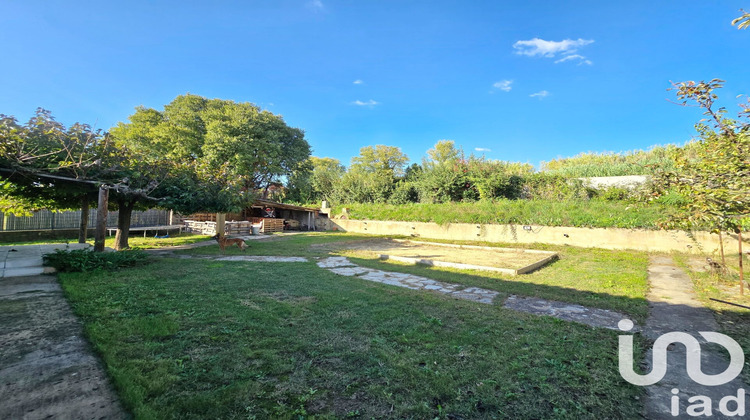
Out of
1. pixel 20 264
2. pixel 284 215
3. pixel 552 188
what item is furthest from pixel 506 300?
pixel 284 215

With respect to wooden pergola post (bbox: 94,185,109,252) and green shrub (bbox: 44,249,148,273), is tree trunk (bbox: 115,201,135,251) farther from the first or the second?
green shrub (bbox: 44,249,148,273)

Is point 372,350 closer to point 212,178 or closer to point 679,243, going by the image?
point 212,178

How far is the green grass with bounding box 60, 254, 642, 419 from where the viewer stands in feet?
6.93

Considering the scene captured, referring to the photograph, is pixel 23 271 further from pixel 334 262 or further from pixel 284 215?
pixel 284 215

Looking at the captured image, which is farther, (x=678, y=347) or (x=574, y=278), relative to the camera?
(x=574, y=278)

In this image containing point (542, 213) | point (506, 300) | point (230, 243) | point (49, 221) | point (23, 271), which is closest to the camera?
point (506, 300)

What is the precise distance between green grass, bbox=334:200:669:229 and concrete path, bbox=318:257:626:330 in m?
6.47

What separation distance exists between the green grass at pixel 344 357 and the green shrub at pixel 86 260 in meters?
1.98

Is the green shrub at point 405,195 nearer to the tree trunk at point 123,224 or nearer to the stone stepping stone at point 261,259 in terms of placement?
the stone stepping stone at point 261,259

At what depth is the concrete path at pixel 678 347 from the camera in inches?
90.4

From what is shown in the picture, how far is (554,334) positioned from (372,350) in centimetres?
217

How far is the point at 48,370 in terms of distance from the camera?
2379 mm

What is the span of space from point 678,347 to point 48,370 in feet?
19.4

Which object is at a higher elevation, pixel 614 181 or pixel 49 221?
pixel 614 181
